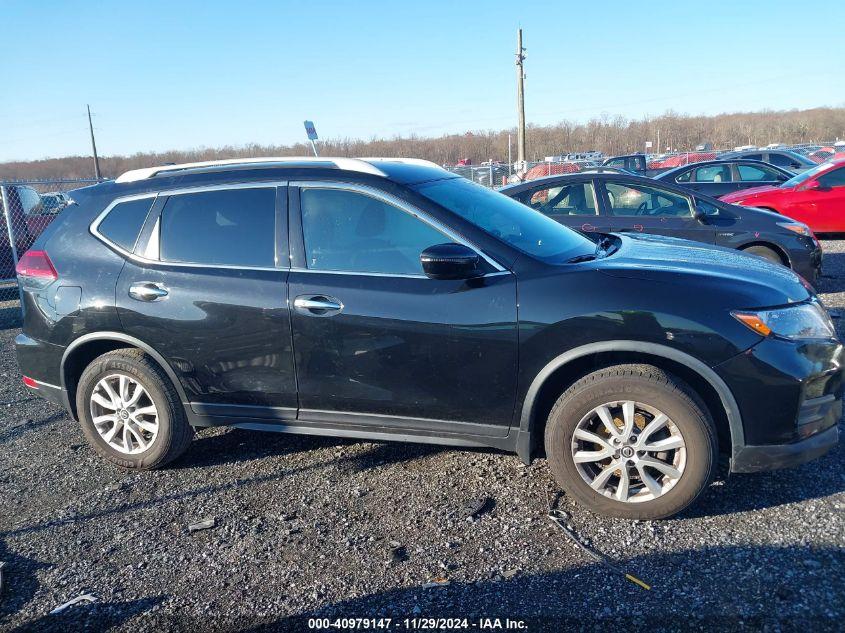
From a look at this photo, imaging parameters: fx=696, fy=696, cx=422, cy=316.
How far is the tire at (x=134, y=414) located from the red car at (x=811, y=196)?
421 inches

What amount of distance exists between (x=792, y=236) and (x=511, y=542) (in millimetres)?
6457

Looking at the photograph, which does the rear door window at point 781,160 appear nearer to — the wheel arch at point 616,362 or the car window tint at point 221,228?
the wheel arch at point 616,362

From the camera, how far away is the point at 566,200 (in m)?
8.51

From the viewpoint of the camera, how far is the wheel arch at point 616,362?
3357 millimetres

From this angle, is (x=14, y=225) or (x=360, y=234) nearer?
(x=360, y=234)

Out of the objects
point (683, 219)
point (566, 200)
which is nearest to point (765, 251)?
point (683, 219)

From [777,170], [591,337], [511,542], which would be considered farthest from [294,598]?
[777,170]

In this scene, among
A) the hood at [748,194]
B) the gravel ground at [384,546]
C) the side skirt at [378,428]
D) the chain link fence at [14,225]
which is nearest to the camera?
the gravel ground at [384,546]

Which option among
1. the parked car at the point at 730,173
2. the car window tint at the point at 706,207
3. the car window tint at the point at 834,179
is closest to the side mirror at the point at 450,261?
the car window tint at the point at 706,207

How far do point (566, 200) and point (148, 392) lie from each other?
18.9 feet

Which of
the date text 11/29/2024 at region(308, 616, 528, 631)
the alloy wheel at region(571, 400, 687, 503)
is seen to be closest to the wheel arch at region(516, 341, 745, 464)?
the alloy wheel at region(571, 400, 687, 503)

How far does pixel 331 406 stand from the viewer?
3951mm

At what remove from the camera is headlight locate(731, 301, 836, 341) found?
335 centimetres

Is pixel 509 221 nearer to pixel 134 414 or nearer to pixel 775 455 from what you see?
pixel 775 455
